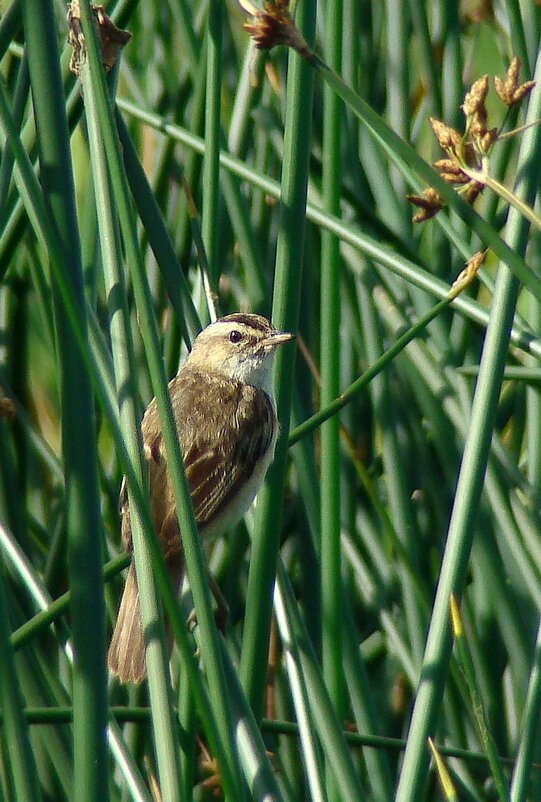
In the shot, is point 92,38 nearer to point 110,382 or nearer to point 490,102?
point 110,382

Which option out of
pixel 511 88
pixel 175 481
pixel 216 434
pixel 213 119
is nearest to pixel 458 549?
pixel 175 481

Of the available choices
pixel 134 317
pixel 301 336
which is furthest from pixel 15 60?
pixel 301 336

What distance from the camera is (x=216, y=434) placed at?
276 cm

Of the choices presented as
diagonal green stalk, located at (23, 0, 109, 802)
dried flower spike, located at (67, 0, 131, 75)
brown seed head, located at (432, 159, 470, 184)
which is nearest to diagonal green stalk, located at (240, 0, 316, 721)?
dried flower spike, located at (67, 0, 131, 75)

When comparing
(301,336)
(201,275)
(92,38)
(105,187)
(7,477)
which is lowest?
(7,477)

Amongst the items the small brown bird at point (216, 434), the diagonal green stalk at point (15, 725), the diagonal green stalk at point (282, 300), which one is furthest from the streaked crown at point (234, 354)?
the diagonal green stalk at point (15, 725)

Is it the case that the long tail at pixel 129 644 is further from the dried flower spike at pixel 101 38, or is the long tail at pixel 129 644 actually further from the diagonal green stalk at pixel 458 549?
the dried flower spike at pixel 101 38

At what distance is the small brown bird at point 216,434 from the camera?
2.51 m

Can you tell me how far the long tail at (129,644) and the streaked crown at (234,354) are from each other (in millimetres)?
736

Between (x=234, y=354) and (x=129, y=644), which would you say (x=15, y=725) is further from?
(x=234, y=354)

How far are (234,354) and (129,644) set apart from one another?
994 millimetres

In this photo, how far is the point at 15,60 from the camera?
2666 millimetres

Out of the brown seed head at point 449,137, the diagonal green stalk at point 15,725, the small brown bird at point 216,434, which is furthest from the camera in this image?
the small brown bird at point 216,434

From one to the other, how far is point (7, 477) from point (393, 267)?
3.32 feet
